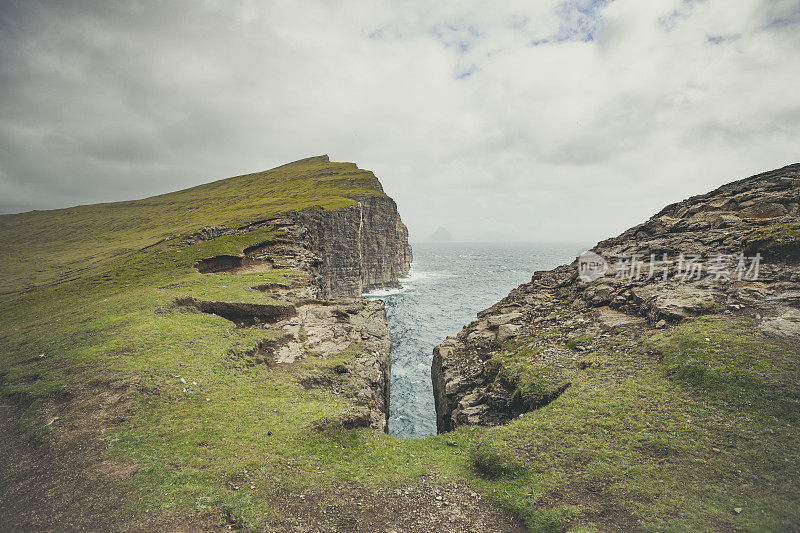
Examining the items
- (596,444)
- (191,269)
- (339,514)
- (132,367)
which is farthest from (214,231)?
(596,444)

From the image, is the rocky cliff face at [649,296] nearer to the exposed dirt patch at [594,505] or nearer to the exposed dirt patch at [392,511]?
the exposed dirt patch at [594,505]

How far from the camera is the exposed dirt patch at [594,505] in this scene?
944cm

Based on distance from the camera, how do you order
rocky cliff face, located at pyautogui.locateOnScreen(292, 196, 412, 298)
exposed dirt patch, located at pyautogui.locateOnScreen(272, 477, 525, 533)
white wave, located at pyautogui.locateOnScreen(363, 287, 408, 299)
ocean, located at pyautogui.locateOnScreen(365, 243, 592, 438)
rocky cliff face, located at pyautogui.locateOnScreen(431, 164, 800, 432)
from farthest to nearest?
A: white wave, located at pyautogui.locateOnScreen(363, 287, 408, 299), rocky cliff face, located at pyautogui.locateOnScreen(292, 196, 412, 298), ocean, located at pyautogui.locateOnScreen(365, 243, 592, 438), rocky cliff face, located at pyautogui.locateOnScreen(431, 164, 800, 432), exposed dirt patch, located at pyautogui.locateOnScreen(272, 477, 525, 533)

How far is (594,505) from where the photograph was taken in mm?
A: 10266

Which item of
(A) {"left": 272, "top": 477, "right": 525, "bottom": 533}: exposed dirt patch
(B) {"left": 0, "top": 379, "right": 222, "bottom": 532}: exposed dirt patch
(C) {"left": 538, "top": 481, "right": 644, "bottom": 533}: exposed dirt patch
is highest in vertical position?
(B) {"left": 0, "top": 379, "right": 222, "bottom": 532}: exposed dirt patch

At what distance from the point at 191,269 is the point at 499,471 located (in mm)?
40384

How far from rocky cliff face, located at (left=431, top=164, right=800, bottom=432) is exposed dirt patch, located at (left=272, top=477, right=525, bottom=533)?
23.0 feet

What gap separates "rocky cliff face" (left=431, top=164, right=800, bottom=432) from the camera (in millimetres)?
16906

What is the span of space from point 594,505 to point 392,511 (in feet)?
24.0

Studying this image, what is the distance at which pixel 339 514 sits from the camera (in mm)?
10695

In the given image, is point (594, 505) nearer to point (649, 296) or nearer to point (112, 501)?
point (649, 296)

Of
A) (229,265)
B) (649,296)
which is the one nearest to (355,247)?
(229,265)

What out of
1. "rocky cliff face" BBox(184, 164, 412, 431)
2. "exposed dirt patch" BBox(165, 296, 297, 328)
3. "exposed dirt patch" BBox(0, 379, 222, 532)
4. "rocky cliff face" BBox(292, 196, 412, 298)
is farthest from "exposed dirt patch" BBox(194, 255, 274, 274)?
"exposed dirt patch" BBox(0, 379, 222, 532)

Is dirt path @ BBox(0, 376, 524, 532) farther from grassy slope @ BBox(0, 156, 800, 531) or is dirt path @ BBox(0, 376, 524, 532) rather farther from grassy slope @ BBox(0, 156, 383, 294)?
grassy slope @ BBox(0, 156, 383, 294)
